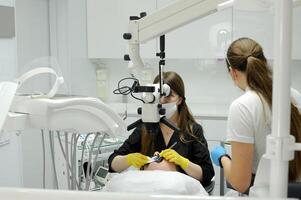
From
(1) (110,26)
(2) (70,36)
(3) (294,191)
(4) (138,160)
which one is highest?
(1) (110,26)

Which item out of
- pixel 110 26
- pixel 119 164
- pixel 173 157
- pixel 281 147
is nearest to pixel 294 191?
pixel 281 147

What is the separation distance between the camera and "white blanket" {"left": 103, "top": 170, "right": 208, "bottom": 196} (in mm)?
1361

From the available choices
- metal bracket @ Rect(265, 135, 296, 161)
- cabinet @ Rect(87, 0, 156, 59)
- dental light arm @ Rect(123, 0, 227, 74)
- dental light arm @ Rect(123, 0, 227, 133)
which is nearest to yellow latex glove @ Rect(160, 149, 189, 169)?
dental light arm @ Rect(123, 0, 227, 133)

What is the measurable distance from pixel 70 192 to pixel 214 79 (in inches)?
137

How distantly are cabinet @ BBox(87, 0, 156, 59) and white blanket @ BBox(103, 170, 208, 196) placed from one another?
243cm

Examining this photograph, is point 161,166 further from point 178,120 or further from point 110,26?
point 110,26

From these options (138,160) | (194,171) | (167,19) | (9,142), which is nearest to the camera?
(167,19)

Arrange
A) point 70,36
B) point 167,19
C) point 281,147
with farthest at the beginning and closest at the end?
point 70,36 → point 167,19 → point 281,147

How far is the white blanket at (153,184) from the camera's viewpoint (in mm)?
1361

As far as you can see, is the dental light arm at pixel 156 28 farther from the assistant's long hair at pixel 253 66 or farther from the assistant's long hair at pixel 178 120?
the assistant's long hair at pixel 178 120

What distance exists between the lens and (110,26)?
154 inches

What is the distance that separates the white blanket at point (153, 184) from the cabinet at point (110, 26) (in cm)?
243

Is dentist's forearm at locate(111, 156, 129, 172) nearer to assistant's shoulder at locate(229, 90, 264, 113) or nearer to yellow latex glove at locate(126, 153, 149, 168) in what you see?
yellow latex glove at locate(126, 153, 149, 168)

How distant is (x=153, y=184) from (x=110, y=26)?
2759mm
